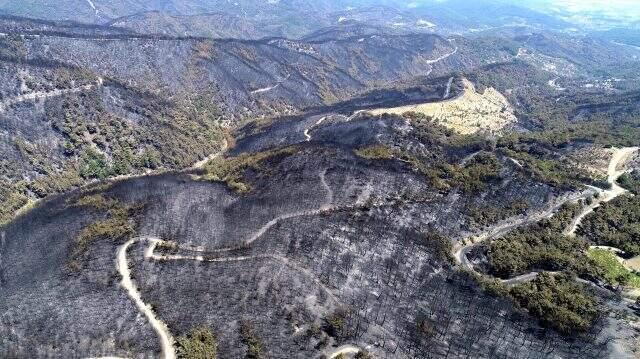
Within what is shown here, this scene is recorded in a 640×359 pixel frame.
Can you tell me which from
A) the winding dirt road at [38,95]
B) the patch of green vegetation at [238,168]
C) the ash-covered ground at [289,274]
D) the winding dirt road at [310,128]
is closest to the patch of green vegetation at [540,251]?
the ash-covered ground at [289,274]

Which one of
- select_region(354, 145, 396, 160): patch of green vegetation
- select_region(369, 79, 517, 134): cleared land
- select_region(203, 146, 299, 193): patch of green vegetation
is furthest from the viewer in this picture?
select_region(369, 79, 517, 134): cleared land

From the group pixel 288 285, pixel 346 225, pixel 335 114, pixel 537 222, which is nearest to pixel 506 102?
pixel 335 114

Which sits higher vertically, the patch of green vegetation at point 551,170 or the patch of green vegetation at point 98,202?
the patch of green vegetation at point 551,170

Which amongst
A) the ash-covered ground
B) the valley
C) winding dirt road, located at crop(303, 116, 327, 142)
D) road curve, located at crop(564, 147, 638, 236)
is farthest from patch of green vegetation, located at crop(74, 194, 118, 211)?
road curve, located at crop(564, 147, 638, 236)

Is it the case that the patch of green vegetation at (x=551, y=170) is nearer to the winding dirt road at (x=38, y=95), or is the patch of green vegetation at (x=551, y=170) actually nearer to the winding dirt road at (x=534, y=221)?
the winding dirt road at (x=534, y=221)

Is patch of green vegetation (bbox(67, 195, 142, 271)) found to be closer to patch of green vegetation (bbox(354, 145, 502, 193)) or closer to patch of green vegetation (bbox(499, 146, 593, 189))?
patch of green vegetation (bbox(354, 145, 502, 193))

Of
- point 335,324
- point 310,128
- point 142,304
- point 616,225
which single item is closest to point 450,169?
point 616,225
